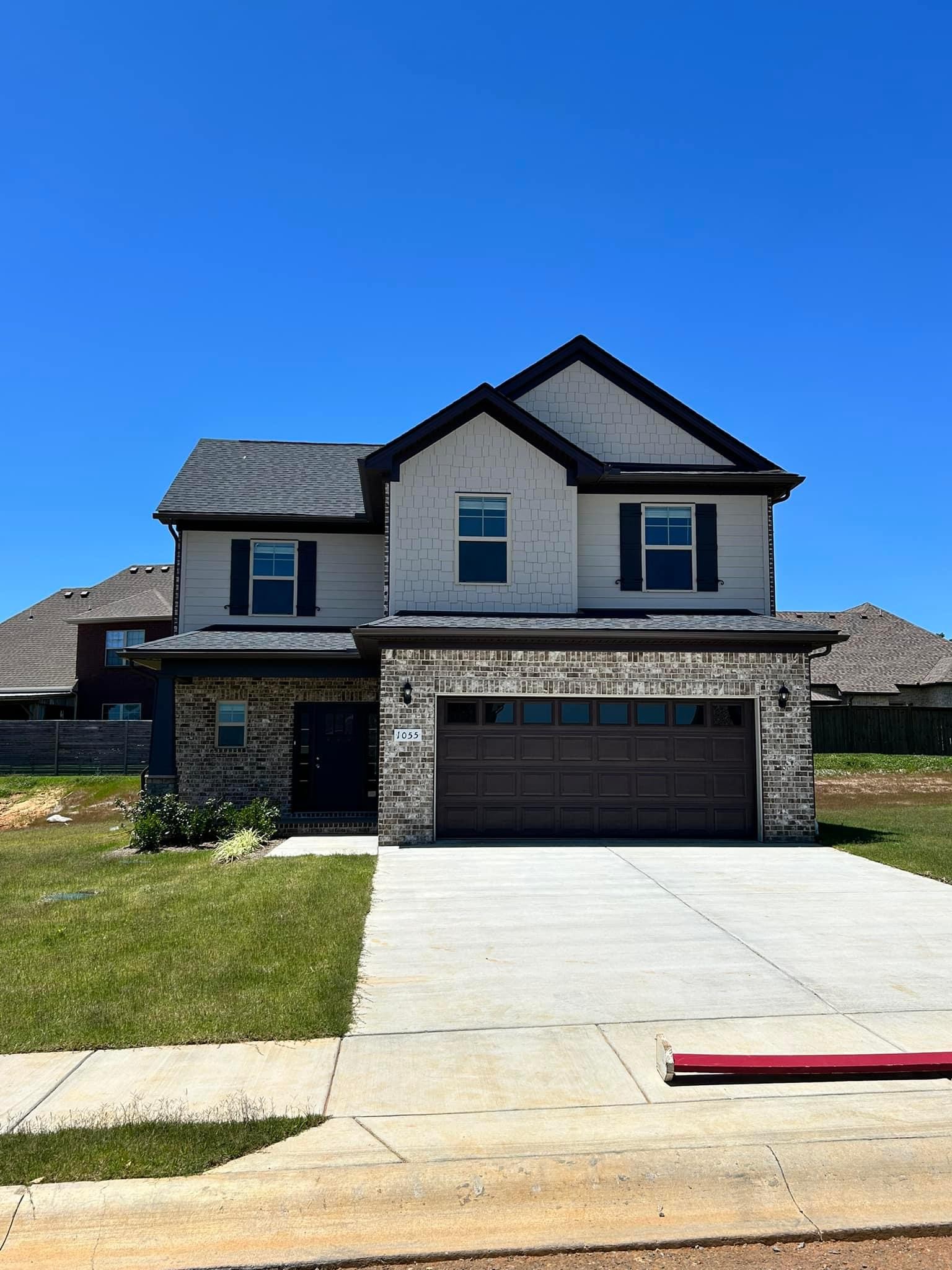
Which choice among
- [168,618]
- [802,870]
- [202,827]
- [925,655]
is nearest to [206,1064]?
[802,870]

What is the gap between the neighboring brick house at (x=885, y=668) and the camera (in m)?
38.2

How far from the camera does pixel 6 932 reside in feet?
30.1

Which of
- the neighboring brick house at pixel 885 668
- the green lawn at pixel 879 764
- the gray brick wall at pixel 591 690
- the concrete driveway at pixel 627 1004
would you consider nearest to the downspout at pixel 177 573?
the gray brick wall at pixel 591 690

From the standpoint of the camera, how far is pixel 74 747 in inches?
1133

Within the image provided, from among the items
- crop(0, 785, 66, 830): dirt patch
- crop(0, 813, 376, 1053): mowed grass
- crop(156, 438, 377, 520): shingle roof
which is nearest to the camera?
crop(0, 813, 376, 1053): mowed grass

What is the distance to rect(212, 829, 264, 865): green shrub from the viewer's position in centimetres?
1409

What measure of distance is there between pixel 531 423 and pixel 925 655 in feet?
99.7

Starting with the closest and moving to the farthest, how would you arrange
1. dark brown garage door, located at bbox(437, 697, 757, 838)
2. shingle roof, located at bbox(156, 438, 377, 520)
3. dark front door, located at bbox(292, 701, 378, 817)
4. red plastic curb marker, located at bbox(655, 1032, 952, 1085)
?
red plastic curb marker, located at bbox(655, 1032, 952, 1085) < dark brown garage door, located at bbox(437, 697, 757, 838) < dark front door, located at bbox(292, 701, 378, 817) < shingle roof, located at bbox(156, 438, 377, 520)

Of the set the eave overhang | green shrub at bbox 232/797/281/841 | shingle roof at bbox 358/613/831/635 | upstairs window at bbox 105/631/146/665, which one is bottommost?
green shrub at bbox 232/797/281/841

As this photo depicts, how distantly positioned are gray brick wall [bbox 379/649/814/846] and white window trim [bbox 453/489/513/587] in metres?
1.87

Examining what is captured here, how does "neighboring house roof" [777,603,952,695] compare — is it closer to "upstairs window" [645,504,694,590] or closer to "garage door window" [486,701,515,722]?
"upstairs window" [645,504,694,590]

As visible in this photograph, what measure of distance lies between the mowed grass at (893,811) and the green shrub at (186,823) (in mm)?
9673

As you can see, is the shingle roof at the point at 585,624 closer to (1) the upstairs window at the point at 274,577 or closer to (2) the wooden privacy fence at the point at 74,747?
(1) the upstairs window at the point at 274,577

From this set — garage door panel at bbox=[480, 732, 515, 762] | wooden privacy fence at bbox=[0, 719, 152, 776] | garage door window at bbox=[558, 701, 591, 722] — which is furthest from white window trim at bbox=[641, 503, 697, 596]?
wooden privacy fence at bbox=[0, 719, 152, 776]
